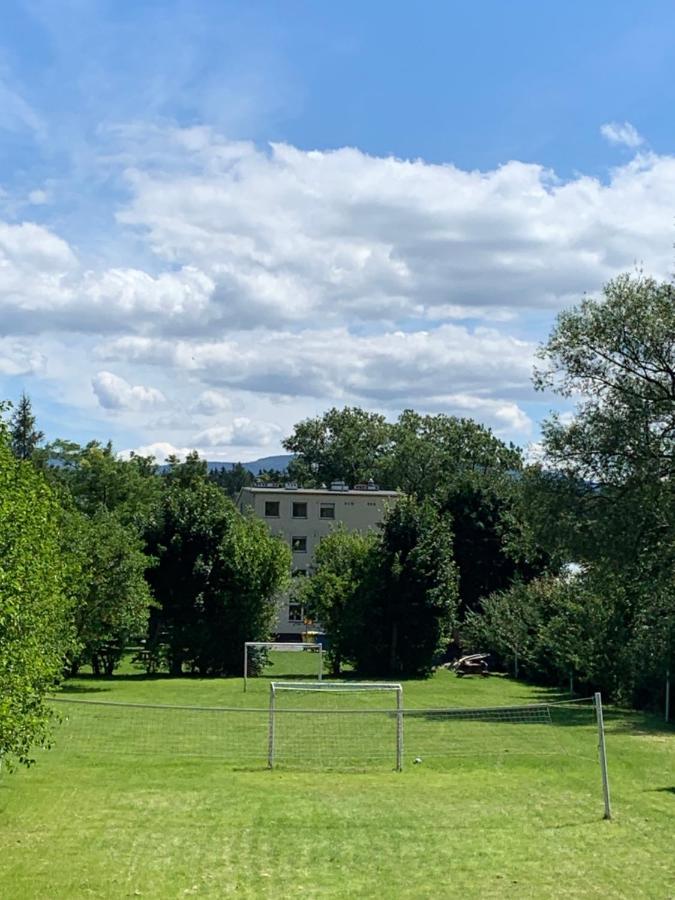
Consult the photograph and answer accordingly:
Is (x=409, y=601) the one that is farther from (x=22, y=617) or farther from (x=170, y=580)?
(x=22, y=617)

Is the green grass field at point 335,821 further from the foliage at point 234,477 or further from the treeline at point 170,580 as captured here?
the foliage at point 234,477

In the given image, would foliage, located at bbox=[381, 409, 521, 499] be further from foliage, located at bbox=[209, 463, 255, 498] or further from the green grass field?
foliage, located at bbox=[209, 463, 255, 498]

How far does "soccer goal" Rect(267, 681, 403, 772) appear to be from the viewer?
19.2 metres

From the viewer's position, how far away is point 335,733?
23453 millimetres

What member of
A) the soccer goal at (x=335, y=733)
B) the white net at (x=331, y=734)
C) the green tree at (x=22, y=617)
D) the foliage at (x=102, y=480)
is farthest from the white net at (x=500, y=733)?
the foliage at (x=102, y=480)

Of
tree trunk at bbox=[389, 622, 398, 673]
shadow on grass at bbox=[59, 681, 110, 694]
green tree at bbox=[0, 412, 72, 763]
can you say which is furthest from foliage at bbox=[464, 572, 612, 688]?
green tree at bbox=[0, 412, 72, 763]

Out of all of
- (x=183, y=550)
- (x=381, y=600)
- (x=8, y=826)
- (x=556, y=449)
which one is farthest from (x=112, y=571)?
(x=8, y=826)

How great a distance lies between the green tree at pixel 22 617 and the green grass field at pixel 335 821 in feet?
5.02

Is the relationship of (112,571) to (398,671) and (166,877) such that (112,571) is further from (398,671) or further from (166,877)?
(166,877)

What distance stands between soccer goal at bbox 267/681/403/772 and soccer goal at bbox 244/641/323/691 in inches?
333

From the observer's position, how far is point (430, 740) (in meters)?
22.4

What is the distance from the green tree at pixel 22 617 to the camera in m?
11.4

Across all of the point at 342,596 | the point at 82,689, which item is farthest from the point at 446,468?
the point at 82,689

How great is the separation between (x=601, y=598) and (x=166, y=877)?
905 inches
